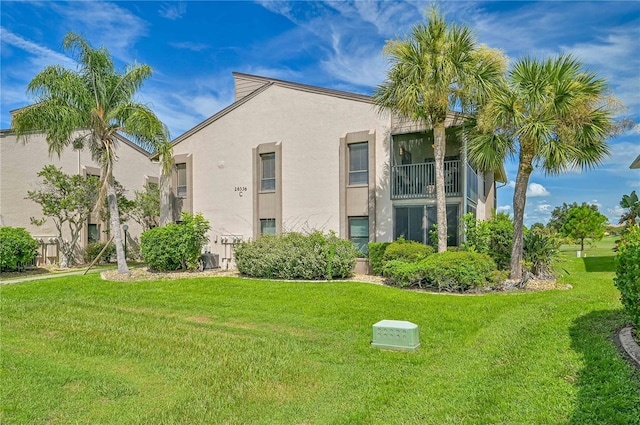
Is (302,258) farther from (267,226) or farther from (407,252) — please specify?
(267,226)

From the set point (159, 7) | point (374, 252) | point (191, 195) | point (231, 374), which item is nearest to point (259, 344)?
point (231, 374)

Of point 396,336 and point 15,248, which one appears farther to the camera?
point 15,248

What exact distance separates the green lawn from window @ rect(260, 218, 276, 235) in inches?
317

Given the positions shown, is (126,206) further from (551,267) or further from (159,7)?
(551,267)

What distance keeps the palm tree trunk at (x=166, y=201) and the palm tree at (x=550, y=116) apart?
50.7ft

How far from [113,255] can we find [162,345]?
63.9 ft

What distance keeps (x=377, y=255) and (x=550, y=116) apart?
291 inches

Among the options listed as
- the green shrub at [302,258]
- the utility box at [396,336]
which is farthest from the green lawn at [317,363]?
the green shrub at [302,258]

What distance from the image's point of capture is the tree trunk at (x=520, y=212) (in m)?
12.9

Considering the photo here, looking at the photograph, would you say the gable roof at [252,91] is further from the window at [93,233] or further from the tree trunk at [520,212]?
the window at [93,233]

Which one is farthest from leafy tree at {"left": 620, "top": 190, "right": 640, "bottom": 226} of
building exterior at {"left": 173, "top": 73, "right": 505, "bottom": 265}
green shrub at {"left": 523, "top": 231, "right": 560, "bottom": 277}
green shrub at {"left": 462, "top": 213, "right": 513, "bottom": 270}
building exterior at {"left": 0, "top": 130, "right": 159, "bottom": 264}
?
building exterior at {"left": 0, "top": 130, "right": 159, "bottom": 264}

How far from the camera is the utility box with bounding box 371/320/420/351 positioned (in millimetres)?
6576

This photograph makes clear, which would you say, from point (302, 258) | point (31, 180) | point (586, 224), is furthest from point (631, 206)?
point (31, 180)

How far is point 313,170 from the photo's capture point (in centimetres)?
1762
